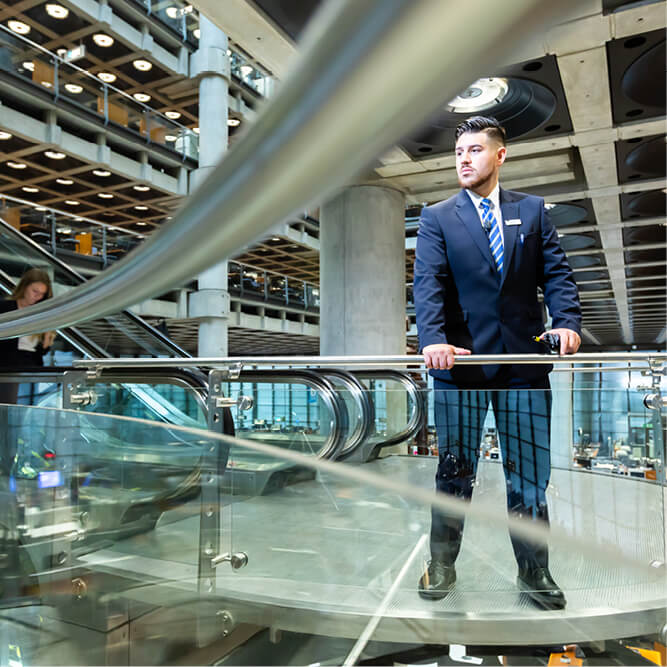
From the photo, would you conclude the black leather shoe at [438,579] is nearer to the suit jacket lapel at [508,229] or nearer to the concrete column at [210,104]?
the suit jacket lapel at [508,229]

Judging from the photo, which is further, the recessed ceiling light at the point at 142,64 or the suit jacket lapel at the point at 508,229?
the recessed ceiling light at the point at 142,64

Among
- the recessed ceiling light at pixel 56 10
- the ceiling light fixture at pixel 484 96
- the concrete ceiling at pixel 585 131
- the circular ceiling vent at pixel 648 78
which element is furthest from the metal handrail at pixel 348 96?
the recessed ceiling light at pixel 56 10

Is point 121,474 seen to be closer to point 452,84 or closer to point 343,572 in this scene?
point 343,572

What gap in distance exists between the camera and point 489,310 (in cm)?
235

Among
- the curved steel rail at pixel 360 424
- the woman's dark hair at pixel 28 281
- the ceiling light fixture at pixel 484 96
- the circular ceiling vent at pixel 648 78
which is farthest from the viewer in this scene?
the ceiling light fixture at pixel 484 96

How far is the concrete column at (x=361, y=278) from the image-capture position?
744 cm

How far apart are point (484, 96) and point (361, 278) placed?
93.8 inches

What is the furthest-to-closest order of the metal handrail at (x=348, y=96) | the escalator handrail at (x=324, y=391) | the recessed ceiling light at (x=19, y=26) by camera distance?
the recessed ceiling light at (x=19, y=26) → the escalator handrail at (x=324, y=391) → the metal handrail at (x=348, y=96)

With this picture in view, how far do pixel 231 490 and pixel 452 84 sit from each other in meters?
2.00

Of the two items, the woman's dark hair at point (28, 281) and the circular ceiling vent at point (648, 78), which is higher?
the circular ceiling vent at point (648, 78)

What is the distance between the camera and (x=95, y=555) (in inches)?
78.9

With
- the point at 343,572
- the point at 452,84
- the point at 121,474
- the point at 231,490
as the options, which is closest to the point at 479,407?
the point at 343,572

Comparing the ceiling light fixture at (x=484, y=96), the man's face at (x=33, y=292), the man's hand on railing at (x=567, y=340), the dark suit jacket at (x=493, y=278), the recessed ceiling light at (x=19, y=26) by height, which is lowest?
the man's hand on railing at (x=567, y=340)

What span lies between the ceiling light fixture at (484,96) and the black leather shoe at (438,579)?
5516 millimetres
